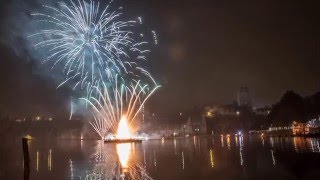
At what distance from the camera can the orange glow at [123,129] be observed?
295 ft

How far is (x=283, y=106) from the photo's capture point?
4660 inches

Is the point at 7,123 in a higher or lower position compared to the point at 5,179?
higher

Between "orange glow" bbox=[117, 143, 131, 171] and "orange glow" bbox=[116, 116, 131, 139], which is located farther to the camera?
"orange glow" bbox=[116, 116, 131, 139]

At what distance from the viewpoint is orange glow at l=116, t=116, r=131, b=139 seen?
295ft

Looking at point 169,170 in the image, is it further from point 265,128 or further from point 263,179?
point 265,128

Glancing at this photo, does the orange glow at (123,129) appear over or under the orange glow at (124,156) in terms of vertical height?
over

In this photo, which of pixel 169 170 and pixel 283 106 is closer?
pixel 169 170

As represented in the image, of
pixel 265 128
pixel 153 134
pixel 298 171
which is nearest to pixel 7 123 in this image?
pixel 153 134

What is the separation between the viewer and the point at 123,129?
95.6 meters

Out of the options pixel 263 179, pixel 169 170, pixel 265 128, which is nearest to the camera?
pixel 263 179

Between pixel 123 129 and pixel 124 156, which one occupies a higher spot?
pixel 123 129

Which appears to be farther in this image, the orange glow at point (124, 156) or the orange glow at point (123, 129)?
the orange glow at point (123, 129)

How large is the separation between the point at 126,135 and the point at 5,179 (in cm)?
6772

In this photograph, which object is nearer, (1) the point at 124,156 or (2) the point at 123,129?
(1) the point at 124,156
